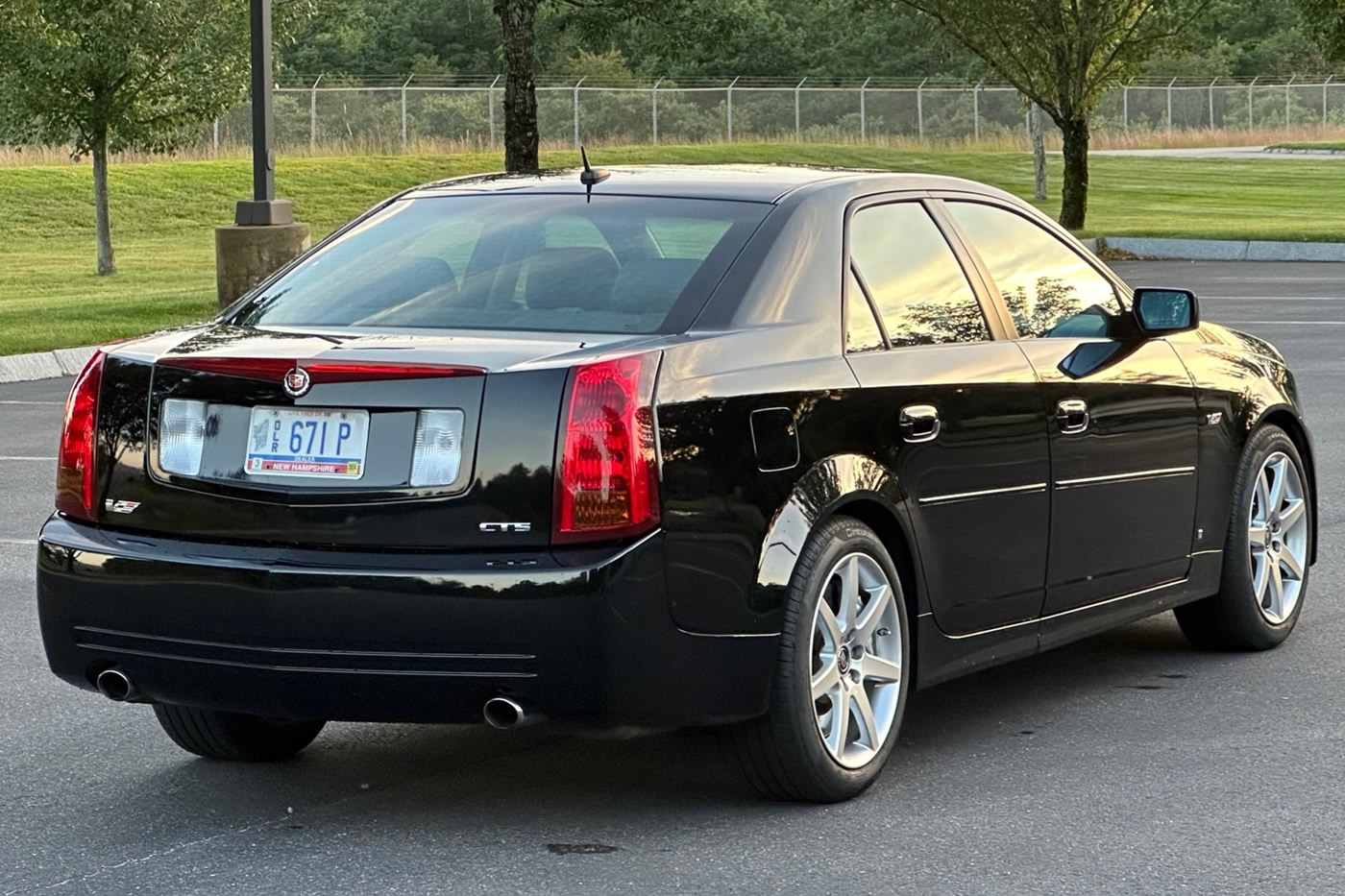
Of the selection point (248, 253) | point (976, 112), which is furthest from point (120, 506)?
point (976, 112)

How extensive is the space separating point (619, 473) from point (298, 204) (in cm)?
4047

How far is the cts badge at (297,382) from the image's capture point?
4883 millimetres

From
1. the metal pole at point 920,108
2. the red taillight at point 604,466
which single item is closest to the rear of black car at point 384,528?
the red taillight at point 604,466

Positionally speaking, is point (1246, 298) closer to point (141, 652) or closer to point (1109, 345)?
point (1109, 345)

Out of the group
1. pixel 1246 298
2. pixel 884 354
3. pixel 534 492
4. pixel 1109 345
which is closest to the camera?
pixel 534 492

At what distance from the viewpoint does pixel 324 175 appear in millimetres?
47656

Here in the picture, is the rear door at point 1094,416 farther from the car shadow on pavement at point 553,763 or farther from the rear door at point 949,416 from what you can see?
the car shadow on pavement at point 553,763

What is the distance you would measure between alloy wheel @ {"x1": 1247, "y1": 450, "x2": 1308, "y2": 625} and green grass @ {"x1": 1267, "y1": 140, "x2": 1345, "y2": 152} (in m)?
61.4

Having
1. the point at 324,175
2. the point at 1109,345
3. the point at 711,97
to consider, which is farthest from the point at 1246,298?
the point at 711,97

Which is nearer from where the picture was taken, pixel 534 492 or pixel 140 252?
pixel 534 492

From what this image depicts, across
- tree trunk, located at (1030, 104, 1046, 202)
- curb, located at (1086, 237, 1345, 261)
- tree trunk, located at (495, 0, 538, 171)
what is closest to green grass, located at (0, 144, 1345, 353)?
tree trunk, located at (1030, 104, 1046, 202)

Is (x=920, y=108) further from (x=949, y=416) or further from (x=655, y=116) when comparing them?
(x=949, y=416)

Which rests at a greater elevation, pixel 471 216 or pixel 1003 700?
pixel 471 216

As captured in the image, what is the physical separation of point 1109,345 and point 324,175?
42467 millimetres
